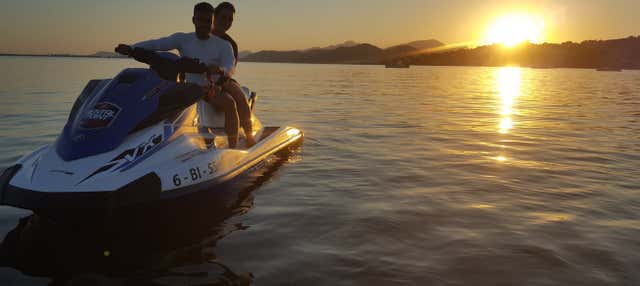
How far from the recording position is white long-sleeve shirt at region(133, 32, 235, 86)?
18.1 feet

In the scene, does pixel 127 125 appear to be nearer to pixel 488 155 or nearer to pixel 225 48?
pixel 225 48

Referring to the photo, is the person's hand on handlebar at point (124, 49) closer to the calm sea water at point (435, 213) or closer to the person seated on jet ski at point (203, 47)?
the person seated on jet ski at point (203, 47)

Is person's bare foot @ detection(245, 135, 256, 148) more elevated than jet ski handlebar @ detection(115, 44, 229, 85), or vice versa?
jet ski handlebar @ detection(115, 44, 229, 85)

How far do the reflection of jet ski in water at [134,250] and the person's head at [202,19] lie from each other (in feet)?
5.91

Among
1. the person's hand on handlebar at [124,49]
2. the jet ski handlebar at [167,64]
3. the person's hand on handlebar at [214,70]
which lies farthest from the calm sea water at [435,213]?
the person's hand on handlebar at [124,49]

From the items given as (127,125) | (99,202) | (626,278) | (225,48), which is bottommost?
(626,278)

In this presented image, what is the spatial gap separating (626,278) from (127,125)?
3.89 meters

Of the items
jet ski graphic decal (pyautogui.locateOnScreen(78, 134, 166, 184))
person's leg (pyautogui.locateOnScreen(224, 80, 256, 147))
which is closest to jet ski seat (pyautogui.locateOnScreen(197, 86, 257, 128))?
person's leg (pyautogui.locateOnScreen(224, 80, 256, 147))

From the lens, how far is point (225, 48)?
18.9ft

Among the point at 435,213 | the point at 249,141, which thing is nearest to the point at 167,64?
the point at 249,141

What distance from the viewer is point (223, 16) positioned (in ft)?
21.0

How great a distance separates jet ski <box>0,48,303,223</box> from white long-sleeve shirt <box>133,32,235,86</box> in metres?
0.40

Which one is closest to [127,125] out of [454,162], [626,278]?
[626,278]

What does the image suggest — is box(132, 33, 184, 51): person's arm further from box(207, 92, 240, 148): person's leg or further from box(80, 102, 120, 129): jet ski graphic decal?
box(80, 102, 120, 129): jet ski graphic decal
